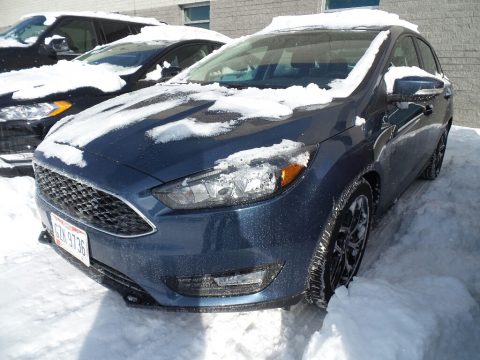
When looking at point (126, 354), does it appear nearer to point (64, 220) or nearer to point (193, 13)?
point (64, 220)

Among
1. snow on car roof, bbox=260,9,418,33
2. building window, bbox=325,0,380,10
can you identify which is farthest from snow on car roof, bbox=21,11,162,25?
building window, bbox=325,0,380,10

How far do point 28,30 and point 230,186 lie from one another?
526cm

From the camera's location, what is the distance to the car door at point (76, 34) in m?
5.22

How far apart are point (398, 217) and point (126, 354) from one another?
7.53 ft

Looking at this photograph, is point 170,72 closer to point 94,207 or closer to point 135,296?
point 94,207

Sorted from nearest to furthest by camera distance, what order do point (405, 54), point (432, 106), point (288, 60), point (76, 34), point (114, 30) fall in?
point (288, 60) < point (405, 54) < point (432, 106) < point (76, 34) < point (114, 30)

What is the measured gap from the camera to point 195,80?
2814mm

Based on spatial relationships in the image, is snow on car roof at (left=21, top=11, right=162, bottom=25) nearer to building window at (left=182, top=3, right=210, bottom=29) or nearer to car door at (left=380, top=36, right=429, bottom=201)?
building window at (left=182, top=3, right=210, bottom=29)

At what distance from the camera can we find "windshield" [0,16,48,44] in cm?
509

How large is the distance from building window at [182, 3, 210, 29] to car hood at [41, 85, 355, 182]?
8954mm

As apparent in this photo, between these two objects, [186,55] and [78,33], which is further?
[78,33]

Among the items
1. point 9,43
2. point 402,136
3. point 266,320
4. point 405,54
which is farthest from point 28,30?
point 266,320

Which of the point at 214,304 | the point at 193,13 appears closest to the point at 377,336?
the point at 214,304

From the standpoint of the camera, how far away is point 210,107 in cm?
200
